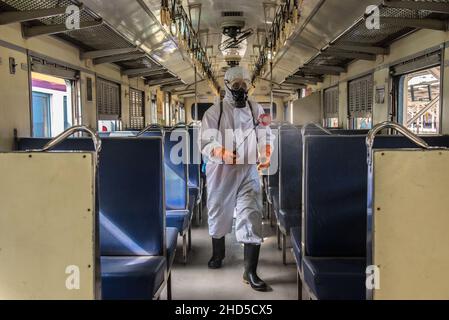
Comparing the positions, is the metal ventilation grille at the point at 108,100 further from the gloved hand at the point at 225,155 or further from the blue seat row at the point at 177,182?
the gloved hand at the point at 225,155

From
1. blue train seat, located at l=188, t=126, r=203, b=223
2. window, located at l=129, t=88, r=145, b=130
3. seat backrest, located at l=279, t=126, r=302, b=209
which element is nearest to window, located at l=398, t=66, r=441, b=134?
seat backrest, located at l=279, t=126, r=302, b=209

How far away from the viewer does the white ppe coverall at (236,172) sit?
2.84m

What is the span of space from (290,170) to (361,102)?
313cm

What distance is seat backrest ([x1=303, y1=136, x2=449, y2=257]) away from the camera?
216 cm

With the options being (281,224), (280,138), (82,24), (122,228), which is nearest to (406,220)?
(122,228)

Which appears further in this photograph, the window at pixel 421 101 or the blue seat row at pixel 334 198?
the window at pixel 421 101

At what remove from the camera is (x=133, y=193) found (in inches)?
86.0

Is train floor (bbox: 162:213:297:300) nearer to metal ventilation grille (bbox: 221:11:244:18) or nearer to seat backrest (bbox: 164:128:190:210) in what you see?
seat backrest (bbox: 164:128:190:210)

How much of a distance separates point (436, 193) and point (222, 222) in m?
1.86

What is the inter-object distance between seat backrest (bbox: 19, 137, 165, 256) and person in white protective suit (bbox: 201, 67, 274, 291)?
686 millimetres

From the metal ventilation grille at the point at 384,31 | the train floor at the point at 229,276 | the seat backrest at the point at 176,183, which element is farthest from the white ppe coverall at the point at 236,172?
the metal ventilation grille at the point at 384,31

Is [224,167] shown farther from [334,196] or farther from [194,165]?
[194,165]

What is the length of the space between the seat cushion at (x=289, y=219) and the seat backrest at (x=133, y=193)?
112cm
